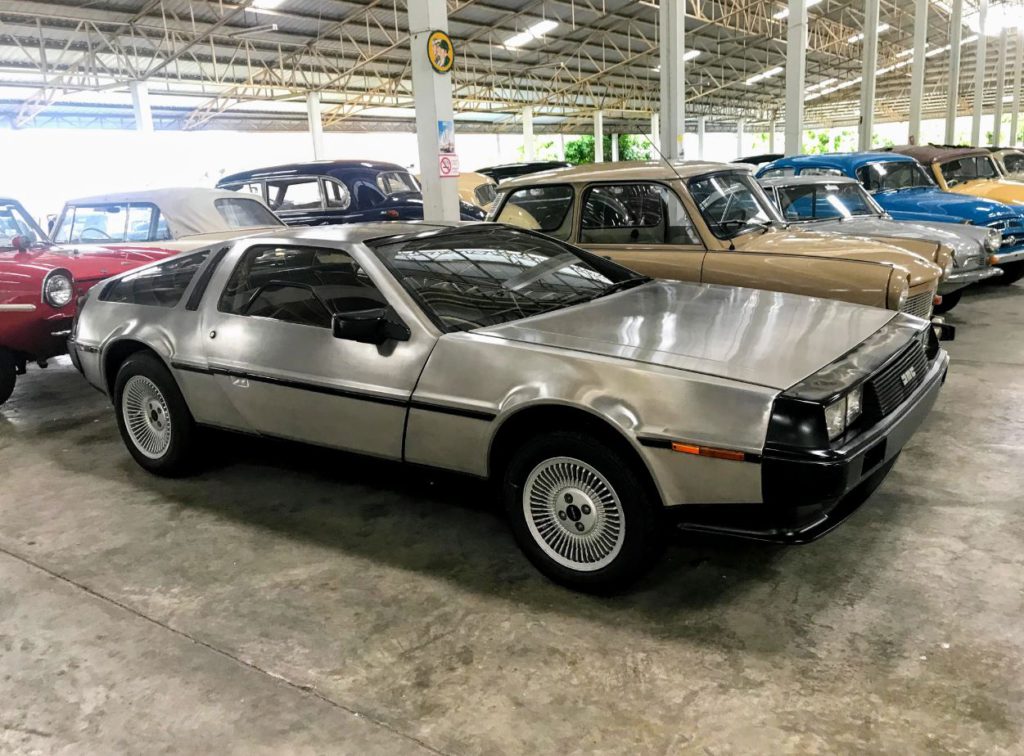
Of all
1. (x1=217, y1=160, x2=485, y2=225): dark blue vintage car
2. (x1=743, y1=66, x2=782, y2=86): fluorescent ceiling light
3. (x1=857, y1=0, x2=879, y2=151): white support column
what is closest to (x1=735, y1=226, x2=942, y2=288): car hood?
(x1=217, y1=160, x2=485, y2=225): dark blue vintage car

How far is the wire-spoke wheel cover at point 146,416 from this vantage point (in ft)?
14.1

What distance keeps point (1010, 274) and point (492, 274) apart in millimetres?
8426

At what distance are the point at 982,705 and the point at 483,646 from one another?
1551 mm

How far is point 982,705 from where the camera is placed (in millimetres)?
2344

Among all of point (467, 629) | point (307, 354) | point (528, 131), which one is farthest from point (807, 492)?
point (528, 131)

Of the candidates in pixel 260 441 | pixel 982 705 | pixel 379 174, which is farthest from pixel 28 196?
pixel 982 705

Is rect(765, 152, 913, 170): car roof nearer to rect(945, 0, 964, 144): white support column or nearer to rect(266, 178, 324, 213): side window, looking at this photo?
rect(266, 178, 324, 213): side window

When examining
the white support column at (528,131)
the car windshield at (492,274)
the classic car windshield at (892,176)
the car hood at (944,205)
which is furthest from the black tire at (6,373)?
the white support column at (528,131)

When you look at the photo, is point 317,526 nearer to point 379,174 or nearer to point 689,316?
point 689,316

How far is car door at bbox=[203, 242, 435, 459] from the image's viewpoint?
334 cm

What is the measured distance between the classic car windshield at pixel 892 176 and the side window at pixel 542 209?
488 cm

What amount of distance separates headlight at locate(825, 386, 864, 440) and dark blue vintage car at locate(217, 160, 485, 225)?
789 centimetres

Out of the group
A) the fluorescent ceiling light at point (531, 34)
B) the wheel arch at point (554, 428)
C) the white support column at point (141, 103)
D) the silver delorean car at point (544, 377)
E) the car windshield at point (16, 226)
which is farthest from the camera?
the fluorescent ceiling light at point (531, 34)

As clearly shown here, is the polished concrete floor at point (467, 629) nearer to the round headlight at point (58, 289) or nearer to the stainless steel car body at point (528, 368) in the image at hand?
the stainless steel car body at point (528, 368)
